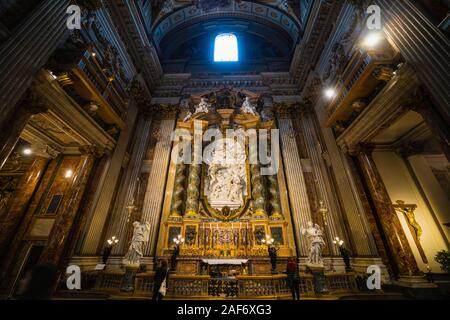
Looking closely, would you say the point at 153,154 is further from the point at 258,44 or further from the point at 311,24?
the point at 258,44

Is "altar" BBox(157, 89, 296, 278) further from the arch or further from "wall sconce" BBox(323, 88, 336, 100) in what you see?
the arch

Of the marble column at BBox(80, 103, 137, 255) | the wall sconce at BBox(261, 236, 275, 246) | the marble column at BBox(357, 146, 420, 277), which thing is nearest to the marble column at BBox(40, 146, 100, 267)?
the marble column at BBox(80, 103, 137, 255)

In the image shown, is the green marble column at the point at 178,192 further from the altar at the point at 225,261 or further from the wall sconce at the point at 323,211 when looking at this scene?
the wall sconce at the point at 323,211

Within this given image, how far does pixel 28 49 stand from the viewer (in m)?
4.98

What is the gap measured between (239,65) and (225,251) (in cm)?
1136

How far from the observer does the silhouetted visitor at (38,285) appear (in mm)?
1427

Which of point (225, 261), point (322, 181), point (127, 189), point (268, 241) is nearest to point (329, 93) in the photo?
point (322, 181)

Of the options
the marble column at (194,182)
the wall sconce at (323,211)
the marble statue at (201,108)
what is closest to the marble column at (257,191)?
the wall sconce at (323,211)

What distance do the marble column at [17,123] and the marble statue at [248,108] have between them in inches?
340

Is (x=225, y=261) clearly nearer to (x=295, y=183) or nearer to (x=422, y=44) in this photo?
(x=295, y=183)

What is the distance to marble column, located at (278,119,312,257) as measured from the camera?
8670 millimetres

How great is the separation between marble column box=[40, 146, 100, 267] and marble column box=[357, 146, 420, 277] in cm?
1062

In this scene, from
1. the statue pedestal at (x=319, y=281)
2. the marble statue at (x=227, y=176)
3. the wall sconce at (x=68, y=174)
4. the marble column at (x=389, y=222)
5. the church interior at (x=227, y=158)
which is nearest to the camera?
the church interior at (x=227, y=158)

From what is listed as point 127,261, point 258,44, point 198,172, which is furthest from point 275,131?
point 127,261
